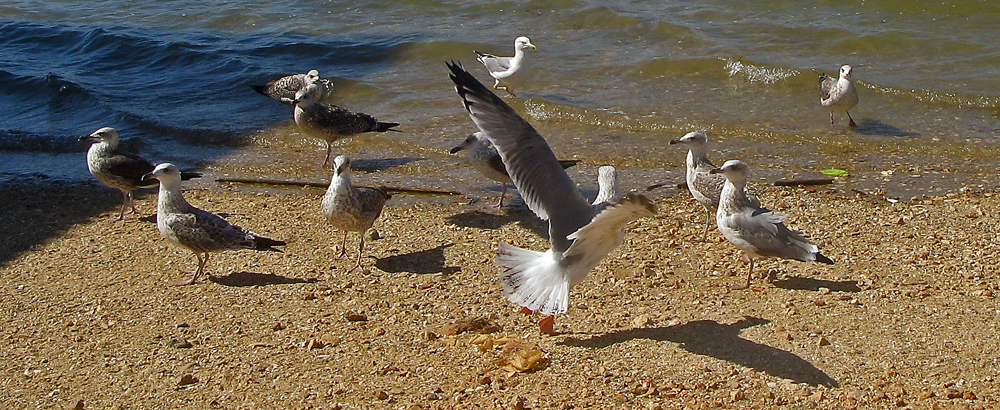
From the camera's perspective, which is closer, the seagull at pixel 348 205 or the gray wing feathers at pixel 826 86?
the seagull at pixel 348 205

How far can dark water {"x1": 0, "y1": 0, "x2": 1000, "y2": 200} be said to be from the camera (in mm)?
9633

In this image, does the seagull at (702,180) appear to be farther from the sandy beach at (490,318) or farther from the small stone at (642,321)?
the small stone at (642,321)

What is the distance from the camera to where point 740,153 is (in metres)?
9.59

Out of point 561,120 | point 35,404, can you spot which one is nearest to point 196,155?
point 561,120

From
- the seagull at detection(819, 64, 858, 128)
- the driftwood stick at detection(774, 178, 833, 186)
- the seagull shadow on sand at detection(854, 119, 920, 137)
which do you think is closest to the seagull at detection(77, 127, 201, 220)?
the driftwood stick at detection(774, 178, 833, 186)

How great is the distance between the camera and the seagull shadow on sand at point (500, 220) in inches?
302

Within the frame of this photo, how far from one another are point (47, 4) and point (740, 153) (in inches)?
537

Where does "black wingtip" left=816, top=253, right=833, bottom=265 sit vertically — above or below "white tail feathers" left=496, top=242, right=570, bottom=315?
below

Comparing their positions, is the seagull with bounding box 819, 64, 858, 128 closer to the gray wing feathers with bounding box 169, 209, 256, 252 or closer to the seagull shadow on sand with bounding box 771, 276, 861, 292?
the seagull shadow on sand with bounding box 771, 276, 861, 292

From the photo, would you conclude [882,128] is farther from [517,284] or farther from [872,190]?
[517,284]

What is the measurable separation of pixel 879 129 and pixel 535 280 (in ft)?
20.7

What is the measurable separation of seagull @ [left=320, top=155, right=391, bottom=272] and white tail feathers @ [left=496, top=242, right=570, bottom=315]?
5.21 feet

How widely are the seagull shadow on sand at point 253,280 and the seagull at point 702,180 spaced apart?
2907mm

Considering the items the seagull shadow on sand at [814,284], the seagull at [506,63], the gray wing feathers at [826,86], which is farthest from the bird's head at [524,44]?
the seagull shadow on sand at [814,284]
